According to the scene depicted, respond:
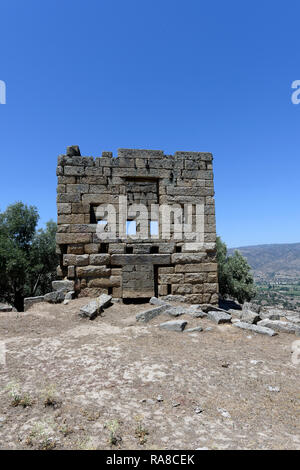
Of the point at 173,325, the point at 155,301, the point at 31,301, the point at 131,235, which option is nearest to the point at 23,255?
the point at 31,301

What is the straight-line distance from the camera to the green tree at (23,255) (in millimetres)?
16391

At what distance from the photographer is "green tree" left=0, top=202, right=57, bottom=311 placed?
16.4 meters

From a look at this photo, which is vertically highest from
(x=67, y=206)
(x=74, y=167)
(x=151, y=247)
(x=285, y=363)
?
(x=74, y=167)

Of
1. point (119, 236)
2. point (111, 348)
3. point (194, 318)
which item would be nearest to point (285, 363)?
point (194, 318)

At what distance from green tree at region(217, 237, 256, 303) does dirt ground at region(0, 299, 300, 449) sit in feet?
48.3

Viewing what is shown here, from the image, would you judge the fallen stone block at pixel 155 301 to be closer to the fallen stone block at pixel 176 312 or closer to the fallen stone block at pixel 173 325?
the fallen stone block at pixel 176 312

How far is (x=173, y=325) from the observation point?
20.5 ft

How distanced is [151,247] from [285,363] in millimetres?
5133

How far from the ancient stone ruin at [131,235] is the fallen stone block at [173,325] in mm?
2421

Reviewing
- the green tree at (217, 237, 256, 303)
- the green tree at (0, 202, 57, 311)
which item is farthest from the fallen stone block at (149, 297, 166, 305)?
the green tree at (217, 237, 256, 303)

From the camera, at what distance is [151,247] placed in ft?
29.7

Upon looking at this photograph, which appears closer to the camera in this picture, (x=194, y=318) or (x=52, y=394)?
(x=52, y=394)
